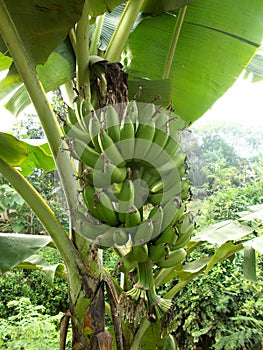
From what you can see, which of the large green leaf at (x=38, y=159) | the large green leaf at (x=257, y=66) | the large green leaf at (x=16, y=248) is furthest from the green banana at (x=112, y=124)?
the large green leaf at (x=257, y=66)

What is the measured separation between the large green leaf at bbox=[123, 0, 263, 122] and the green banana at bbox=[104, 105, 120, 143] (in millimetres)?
434

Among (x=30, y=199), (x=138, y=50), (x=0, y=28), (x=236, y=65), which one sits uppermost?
(x=138, y=50)

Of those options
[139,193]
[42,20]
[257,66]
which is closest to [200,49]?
[257,66]

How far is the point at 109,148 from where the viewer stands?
675 millimetres

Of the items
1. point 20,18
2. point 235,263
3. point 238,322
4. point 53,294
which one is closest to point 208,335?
point 238,322

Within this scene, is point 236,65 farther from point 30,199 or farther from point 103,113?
point 30,199

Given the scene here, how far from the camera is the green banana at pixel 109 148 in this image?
0.68 m

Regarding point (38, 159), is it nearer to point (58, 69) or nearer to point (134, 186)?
point (58, 69)

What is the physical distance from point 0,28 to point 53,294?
2573mm

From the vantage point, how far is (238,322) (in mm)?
1987

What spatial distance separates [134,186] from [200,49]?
63 cm

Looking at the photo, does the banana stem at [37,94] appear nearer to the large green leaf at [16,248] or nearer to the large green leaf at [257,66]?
the large green leaf at [16,248]

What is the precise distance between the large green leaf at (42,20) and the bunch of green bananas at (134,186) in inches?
6.7

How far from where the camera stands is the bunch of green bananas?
0.66 m
